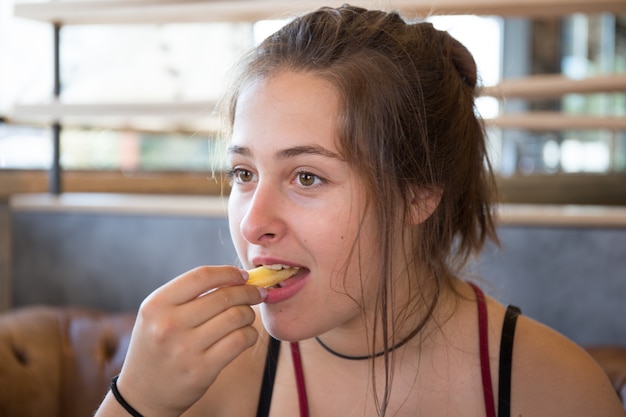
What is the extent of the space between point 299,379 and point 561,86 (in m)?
1.50

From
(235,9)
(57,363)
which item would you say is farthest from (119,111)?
(57,363)

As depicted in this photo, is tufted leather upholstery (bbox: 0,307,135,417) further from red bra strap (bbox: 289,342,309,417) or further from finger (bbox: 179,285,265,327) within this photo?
finger (bbox: 179,285,265,327)

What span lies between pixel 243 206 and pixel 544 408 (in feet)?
2.21

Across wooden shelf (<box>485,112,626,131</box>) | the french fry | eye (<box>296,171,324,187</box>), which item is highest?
wooden shelf (<box>485,112,626,131</box>)

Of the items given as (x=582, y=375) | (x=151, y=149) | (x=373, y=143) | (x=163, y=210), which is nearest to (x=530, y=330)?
(x=582, y=375)

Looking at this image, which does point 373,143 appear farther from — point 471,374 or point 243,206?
point 471,374

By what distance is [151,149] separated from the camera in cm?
476

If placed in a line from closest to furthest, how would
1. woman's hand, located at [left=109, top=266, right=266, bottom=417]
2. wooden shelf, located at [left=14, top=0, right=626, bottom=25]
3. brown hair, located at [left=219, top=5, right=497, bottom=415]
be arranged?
woman's hand, located at [left=109, top=266, right=266, bottom=417] < brown hair, located at [left=219, top=5, right=497, bottom=415] < wooden shelf, located at [left=14, top=0, right=626, bottom=25]

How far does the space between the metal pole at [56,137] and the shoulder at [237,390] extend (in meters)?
1.65

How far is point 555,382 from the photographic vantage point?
1.36 metres

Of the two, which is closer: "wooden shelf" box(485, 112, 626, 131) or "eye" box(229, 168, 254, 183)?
"eye" box(229, 168, 254, 183)

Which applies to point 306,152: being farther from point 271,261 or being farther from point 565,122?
point 565,122

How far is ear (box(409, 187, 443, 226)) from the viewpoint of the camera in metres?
1.37

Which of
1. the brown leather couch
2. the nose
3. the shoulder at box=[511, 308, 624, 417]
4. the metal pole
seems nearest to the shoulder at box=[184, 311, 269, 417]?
the nose
